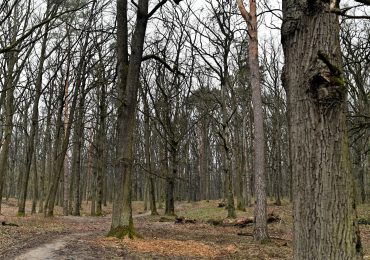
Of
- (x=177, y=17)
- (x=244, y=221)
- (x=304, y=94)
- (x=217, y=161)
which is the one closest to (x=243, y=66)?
(x=177, y=17)

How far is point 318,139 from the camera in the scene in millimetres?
2586

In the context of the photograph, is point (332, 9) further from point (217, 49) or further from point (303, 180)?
point (217, 49)

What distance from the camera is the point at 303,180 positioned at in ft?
8.52

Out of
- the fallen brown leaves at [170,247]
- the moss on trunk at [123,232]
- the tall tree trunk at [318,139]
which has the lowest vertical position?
the fallen brown leaves at [170,247]

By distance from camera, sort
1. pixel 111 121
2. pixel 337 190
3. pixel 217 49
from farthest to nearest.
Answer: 1. pixel 111 121
2. pixel 217 49
3. pixel 337 190

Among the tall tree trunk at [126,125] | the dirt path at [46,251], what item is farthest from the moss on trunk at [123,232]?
the dirt path at [46,251]

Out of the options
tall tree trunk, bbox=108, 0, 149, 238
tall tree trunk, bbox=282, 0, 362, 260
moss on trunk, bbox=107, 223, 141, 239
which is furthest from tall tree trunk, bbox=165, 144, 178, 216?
tall tree trunk, bbox=282, 0, 362, 260

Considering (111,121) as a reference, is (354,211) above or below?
below

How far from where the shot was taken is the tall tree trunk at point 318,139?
2475 millimetres

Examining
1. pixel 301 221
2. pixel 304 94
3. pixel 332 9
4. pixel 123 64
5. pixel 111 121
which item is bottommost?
pixel 301 221

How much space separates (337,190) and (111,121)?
34.7m

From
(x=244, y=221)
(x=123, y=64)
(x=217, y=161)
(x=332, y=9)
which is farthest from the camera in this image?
(x=217, y=161)

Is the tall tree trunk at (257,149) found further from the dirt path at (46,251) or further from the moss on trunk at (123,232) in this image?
the dirt path at (46,251)

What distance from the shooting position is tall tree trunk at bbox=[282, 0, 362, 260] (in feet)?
8.12
